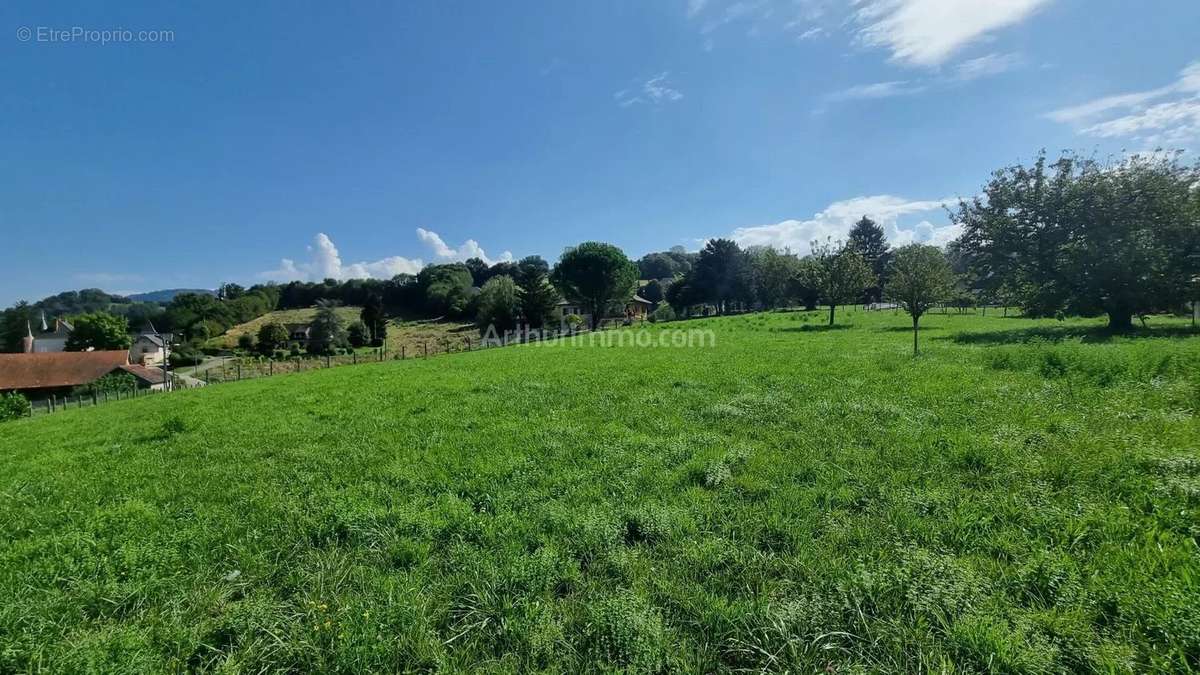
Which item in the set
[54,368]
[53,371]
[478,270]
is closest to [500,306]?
[53,371]

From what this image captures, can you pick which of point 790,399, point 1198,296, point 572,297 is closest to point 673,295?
point 572,297

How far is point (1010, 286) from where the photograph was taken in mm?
22750

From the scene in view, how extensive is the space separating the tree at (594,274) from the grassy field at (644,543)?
42192 millimetres

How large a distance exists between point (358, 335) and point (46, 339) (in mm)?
55535

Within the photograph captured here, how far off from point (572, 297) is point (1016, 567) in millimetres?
49297

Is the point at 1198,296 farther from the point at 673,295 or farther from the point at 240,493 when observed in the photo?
the point at 673,295

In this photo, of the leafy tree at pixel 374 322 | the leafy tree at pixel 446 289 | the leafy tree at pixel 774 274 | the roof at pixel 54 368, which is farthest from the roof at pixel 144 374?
the leafy tree at pixel 774 274

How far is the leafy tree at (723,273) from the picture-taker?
56375 millimetres

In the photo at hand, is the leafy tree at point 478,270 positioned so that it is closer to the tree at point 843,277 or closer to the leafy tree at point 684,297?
the leafy tree at point 684,297

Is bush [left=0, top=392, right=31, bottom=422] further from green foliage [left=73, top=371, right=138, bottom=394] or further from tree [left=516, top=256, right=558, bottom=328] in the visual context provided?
tree [left=516, top=256, right=558, bottom=328]

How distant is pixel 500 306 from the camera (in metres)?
48.2

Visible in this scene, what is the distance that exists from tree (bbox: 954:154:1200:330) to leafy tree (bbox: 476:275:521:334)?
38259 mm

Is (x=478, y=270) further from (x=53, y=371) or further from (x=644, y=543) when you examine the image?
(x=644, y=543)

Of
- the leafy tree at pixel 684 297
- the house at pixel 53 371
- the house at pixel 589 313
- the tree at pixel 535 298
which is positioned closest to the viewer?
the house at pixel 53 371
